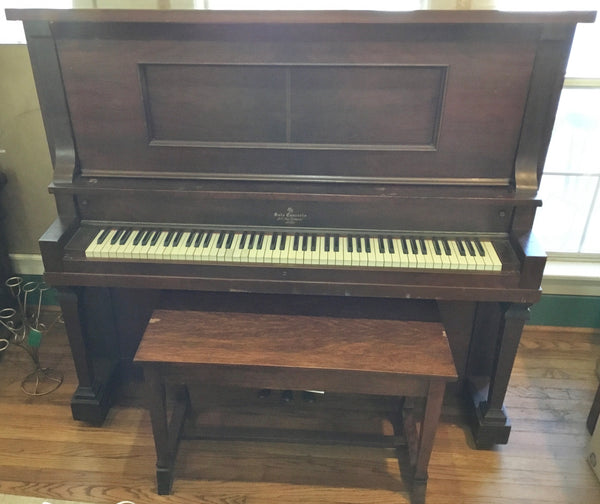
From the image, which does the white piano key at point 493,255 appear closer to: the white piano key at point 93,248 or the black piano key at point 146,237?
the black piano key at point 146,237

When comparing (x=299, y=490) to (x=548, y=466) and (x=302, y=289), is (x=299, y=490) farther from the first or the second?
(x=548, y=466)

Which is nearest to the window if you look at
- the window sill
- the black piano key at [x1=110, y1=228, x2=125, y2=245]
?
the window sill

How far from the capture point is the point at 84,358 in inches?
73.9

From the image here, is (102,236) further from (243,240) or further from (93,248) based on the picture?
(243,240)

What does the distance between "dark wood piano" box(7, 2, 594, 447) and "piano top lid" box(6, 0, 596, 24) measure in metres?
0.02

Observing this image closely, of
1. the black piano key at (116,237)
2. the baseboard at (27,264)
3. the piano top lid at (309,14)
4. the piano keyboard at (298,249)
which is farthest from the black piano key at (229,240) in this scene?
the baseboard at (27,264)

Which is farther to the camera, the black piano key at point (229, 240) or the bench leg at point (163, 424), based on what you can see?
the black piano key at point (229, 240)

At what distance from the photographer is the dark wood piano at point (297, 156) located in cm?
154

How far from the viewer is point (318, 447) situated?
6.40 feet

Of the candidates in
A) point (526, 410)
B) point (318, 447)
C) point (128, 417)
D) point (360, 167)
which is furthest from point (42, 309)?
point (526, 410)

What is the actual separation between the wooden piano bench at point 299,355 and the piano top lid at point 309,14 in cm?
81

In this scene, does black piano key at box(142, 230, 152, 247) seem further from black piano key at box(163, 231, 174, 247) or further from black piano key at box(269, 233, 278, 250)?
black piano key at box(269, 233, 278, 250)

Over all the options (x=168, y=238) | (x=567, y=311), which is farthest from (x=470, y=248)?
(x=567, y=311)

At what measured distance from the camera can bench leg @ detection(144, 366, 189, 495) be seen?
5.13 ft
